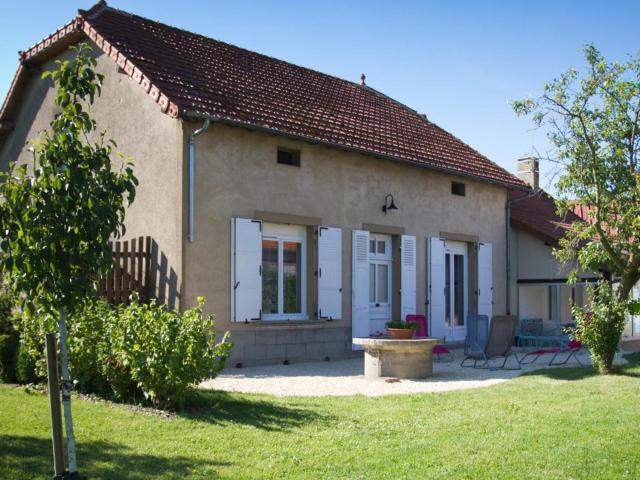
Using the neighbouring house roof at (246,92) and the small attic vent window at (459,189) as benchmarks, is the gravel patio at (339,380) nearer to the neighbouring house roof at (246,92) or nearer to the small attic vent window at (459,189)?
the neighbouring house roof at (246,92)

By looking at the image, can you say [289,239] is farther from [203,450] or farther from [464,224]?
[203,450]

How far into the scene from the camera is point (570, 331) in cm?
1070

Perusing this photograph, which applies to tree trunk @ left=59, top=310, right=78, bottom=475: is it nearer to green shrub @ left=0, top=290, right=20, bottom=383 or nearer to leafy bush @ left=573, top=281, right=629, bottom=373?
green shrub @ left=0, top=290, right=20, bottom=383

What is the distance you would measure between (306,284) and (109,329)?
541 cm

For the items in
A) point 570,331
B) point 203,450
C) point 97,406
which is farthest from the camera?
point 570,331

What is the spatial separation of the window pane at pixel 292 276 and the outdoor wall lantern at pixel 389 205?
224cm

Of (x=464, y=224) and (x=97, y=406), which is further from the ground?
(x=464, y=224)

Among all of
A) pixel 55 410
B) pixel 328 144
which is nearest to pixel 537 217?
pixel 328 144

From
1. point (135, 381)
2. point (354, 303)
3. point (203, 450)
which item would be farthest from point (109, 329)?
point (354, 303)

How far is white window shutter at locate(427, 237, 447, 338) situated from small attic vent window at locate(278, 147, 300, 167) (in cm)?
384

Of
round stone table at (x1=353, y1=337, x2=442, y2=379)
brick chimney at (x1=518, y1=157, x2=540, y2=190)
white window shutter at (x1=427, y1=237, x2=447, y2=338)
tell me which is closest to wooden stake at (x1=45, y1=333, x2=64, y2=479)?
round stone table at (x1=353, y1=337, x2=442, y2=379)

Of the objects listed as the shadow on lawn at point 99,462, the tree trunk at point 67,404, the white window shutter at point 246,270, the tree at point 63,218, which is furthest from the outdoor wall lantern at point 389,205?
the tree trunk at point 67,404

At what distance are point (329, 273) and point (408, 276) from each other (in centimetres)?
232

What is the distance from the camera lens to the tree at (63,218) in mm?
4793
